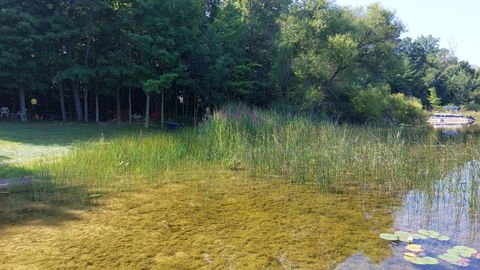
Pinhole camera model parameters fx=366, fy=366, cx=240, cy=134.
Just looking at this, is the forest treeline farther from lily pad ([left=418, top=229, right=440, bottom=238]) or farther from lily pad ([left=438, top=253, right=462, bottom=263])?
lily pad ([left=438, top=253, right=462, bottom=263])

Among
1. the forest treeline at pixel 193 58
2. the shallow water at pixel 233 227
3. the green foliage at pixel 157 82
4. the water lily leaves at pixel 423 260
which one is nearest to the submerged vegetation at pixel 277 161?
the shallow water at pixel 233 227

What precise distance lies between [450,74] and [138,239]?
172 feet

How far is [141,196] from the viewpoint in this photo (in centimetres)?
508

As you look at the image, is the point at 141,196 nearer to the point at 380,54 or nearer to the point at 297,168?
the point at 297,168

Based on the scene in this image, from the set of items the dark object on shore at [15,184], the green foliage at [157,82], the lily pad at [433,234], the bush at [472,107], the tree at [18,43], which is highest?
the tree at [18,43]

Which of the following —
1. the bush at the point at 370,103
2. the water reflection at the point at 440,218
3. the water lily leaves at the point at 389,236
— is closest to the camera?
the water reflection at the point at 440,218

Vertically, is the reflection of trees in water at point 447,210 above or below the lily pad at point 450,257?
above

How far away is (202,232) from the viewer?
379 cm

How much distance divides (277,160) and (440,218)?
9.74 feet

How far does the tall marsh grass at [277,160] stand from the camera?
5.73 meters

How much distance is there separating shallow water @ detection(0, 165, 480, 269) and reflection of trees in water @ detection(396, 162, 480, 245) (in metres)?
0.01

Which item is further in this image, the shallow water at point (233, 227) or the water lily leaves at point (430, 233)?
the water lily leaves at point (430, 233)

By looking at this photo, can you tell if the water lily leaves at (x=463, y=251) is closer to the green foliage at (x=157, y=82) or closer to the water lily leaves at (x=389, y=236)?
the water lily leaves at (x=389, y=236)

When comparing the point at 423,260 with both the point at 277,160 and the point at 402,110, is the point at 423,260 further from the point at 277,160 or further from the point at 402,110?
the point at 402,110
